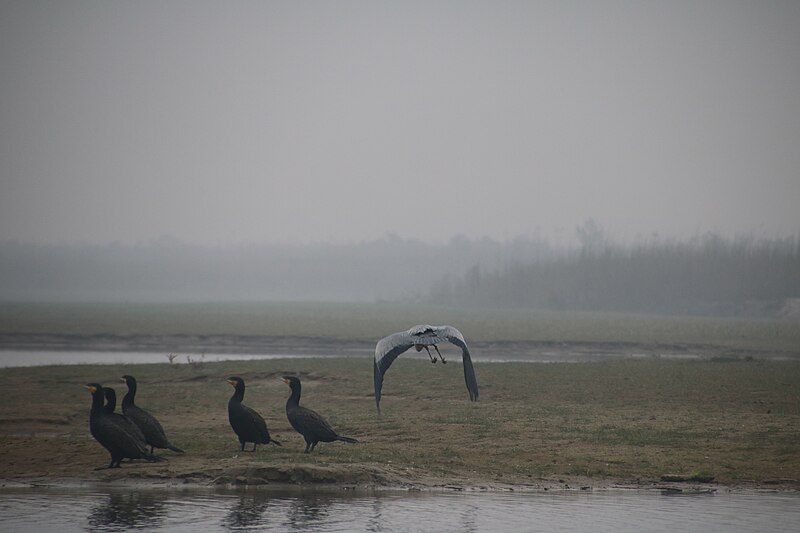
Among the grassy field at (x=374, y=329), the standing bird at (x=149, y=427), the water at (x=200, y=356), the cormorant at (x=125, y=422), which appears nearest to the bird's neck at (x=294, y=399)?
the standing bird at (x=149, y=427)

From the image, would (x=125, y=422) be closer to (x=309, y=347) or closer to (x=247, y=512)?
(x=247, y=512)

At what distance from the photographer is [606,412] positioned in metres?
22.0

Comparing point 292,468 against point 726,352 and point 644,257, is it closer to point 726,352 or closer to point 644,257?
point 726,352

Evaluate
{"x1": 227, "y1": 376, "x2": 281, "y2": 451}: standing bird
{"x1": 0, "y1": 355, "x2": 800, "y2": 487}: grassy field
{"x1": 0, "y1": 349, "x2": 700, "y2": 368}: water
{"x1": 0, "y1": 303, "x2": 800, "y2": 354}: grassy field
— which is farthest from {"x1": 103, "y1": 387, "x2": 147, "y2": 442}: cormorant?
{"x1": 0, "y1": 303, "x2": 800, "y2": 354}: grassy field

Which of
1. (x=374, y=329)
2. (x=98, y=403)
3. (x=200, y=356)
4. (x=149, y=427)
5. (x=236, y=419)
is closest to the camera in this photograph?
(x=98, y=403)

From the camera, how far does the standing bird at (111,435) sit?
15062mm

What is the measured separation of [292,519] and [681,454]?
7176mm

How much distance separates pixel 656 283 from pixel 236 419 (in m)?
119

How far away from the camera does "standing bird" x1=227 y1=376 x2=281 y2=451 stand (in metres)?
16.0

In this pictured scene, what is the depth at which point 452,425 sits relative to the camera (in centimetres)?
1981

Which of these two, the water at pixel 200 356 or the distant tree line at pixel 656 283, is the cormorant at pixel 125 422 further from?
the distant tree line at pixel 656 283

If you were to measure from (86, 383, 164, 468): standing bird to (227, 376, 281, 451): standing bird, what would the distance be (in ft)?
4.55

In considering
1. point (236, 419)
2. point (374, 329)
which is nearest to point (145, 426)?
point (236, 419)

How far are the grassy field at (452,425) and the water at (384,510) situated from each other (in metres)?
0.70
